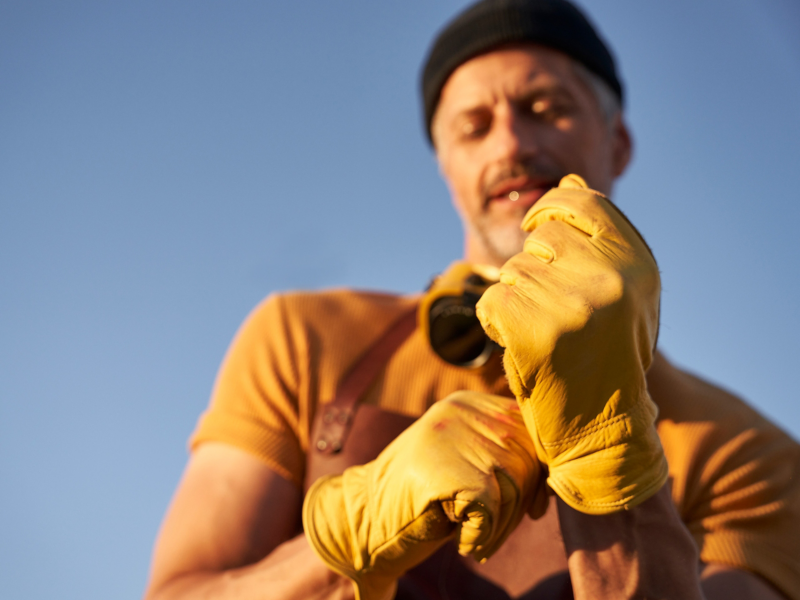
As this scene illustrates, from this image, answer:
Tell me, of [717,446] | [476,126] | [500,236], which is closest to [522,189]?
[500,236]

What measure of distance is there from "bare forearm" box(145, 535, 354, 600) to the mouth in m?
1.38

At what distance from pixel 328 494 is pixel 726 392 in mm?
1494

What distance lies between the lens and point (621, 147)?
335cm

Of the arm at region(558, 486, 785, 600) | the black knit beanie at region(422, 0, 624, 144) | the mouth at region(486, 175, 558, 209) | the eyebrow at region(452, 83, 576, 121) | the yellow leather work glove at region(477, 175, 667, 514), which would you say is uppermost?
the black knit beanie at region(422, 0, 624, 144)

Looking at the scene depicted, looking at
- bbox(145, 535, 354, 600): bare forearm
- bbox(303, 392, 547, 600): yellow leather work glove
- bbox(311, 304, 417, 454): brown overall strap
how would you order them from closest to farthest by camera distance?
1. bbox(303, 392, 547, 600): yellow leather work glove
2. bbox(145, 535, 354, 600): bare forearm
3. bbox(311, 304, 417, 454): brown overall strap

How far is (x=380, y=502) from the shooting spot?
149 centimetres

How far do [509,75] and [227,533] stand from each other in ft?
6.05

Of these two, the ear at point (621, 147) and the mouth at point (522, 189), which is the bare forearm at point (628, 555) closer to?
the mouth at point (522, 189)

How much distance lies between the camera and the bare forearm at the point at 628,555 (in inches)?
58.1

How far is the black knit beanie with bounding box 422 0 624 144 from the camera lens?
117 inches

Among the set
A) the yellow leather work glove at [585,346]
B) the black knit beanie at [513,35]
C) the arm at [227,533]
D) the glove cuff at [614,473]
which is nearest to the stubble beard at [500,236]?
the black knit beanie at [513,35]

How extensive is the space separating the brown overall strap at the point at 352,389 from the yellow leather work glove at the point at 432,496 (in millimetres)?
581

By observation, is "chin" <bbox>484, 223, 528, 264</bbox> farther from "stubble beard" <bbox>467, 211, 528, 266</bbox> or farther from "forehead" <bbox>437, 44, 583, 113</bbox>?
"forehead" <bbox>437, 44, 583, 113</bbox>

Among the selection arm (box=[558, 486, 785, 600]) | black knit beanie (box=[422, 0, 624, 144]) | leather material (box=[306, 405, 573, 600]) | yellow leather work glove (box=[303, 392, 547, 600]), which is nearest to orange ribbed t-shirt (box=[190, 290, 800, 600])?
leather material (box=[306, 405, 573, 600])
